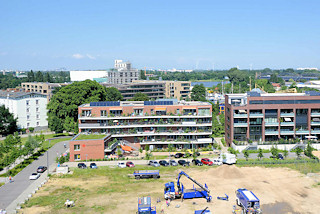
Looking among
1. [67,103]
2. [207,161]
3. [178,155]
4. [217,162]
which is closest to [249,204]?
[217,162]

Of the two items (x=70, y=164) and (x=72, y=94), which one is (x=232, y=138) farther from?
(x=72, y=94)

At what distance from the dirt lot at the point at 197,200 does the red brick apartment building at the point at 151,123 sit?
15.8 m

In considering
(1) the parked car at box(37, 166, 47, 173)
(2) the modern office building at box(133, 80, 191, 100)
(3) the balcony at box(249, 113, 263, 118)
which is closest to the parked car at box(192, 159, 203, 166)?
(3) the balcony at box(249, 113, 263, 118)

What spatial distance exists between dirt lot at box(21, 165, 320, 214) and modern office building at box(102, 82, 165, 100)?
297 ft

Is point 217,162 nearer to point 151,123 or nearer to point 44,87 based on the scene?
point 151,123

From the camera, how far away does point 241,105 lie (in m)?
79.3

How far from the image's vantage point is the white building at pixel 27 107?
350 ft

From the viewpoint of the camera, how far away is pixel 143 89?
156 m

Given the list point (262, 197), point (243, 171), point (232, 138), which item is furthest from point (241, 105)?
point (262, 197)

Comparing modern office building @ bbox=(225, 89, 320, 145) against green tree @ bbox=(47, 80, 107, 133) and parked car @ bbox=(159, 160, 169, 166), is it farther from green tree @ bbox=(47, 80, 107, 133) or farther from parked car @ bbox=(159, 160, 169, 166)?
green tree @ bbox=(47, 80, 107, 133)

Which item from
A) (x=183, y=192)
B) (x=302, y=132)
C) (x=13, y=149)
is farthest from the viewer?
(x=302, y=132)

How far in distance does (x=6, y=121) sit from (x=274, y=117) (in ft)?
249

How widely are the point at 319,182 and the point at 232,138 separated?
25846 millimetres

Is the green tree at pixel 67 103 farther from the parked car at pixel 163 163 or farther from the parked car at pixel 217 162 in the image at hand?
the parked car at pixel 217 162
